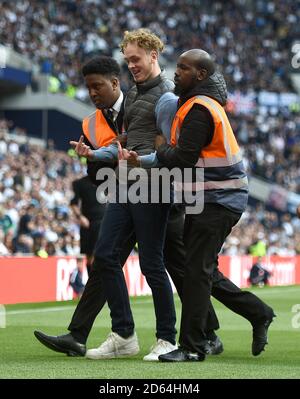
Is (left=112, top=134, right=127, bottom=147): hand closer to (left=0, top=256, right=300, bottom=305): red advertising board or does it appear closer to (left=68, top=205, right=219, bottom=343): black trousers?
(left=68, top=205, right=219, bottom=343): black trousers

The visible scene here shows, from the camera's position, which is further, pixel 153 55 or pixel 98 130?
pixel 98 130

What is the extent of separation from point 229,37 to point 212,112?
3747 centimetres

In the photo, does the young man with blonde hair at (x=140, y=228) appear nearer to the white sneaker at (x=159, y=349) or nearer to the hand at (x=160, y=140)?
the white sneaker at (x=159, y=349)

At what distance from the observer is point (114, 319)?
26.6 ft

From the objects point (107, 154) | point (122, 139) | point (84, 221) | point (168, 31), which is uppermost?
point (168, 31)

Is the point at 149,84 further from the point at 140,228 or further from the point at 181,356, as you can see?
the point at 181,356

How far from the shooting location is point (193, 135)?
23.8 ft

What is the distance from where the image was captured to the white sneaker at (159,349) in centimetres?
778

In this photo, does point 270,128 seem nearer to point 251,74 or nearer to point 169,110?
point 251,74

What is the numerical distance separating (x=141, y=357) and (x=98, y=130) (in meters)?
1.76

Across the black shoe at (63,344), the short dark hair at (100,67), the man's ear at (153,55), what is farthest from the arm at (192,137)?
the black shoe at (63,344)

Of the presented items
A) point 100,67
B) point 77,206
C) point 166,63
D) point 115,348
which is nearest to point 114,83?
point 100,67

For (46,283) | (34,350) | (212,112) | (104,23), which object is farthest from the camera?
(104,23)
